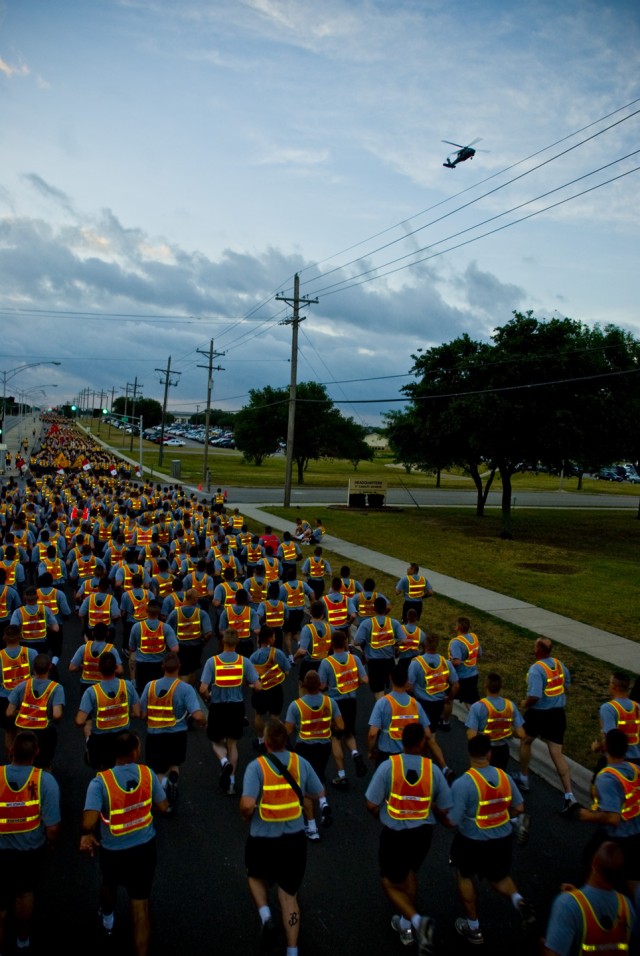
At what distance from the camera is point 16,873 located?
14.8 ft

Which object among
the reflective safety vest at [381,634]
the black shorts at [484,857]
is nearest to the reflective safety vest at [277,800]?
the black shorts at [484,857]

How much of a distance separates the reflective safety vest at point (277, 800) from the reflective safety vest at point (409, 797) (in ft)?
2.30

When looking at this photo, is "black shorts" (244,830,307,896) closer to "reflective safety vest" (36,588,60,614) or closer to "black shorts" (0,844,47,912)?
"black shorts" (0,844,47,912)

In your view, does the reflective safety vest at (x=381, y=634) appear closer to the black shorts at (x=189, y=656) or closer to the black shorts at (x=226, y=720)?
the black shorts at (x=226, y=720)

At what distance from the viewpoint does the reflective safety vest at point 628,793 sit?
5289 millimetres

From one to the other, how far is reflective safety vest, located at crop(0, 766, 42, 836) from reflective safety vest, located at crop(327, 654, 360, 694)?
11.0 ft

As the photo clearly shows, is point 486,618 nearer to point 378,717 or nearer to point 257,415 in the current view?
point 378,717

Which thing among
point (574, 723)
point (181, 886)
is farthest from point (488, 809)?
point (574, 723)

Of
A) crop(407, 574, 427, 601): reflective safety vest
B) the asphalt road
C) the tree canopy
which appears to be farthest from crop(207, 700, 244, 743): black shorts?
the tree canopy

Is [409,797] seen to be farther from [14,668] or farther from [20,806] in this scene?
[14,668]

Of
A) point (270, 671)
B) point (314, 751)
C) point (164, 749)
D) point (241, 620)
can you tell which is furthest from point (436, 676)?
point (164, 749)

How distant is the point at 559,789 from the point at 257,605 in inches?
210

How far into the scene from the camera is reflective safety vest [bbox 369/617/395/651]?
856cm

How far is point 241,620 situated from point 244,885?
3.75 meters
